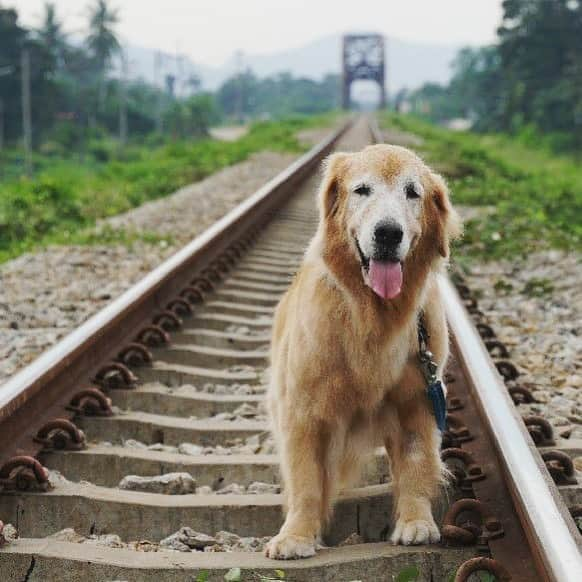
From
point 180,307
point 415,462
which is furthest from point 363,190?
point 180,307

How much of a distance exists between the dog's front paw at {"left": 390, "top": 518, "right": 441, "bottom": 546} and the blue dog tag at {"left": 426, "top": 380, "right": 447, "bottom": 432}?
37 cm

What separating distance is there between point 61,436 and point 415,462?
1.40 meters

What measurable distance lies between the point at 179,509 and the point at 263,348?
232cm

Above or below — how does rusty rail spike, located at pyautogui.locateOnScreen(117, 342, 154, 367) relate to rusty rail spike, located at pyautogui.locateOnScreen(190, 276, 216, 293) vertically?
below

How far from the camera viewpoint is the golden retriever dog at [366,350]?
303 centimetres

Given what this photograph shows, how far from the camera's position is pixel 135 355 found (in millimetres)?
4863

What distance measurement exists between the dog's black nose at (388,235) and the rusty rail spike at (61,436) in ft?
4.82

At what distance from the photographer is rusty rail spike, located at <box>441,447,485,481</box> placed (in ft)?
10.5

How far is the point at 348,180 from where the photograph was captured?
3.23m

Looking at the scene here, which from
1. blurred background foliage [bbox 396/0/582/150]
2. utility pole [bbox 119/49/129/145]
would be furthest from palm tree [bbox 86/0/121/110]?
blurred background foliage [bbox 396/0/582/150]

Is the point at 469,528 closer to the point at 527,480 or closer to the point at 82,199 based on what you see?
the point at 527,480

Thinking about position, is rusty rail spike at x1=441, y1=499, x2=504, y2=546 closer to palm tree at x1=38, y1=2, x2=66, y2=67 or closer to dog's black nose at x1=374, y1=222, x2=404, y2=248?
dog's black nose at x1=374, y1=222, x2=404, y2=248

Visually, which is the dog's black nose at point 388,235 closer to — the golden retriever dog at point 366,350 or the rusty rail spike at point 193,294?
the golden retriever dog at point 366,350

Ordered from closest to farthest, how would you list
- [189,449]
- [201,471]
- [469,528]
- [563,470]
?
1. [469,528]
2. [563,470]
3. [201,471]
4. [189,449]
